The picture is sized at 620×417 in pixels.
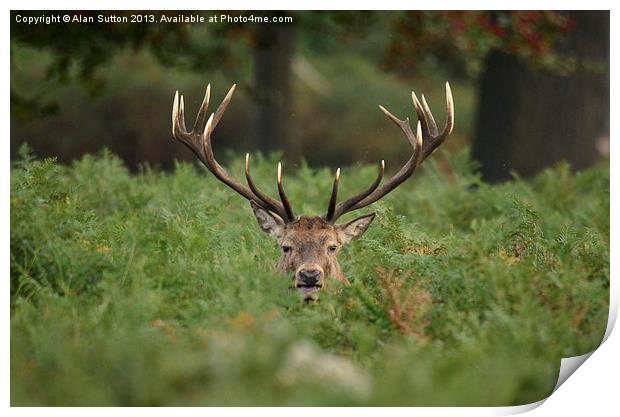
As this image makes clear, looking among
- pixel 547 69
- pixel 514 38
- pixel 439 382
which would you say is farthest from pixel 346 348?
pixel 547 69

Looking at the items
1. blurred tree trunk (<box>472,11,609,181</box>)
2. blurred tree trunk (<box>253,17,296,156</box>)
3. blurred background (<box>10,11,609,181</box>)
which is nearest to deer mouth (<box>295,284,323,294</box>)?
blurred background (<box>10,11,609,181</box>)

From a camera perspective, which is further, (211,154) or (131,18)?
(131,18)

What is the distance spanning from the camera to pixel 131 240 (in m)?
7.20

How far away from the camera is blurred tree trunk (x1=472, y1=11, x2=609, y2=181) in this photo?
537 inches

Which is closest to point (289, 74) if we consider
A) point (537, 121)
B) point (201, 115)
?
point (537, 121)

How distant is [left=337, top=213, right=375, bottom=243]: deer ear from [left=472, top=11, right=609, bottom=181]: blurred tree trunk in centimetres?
571

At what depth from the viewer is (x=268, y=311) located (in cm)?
637

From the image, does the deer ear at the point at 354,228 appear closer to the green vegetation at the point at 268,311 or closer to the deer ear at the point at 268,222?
the green vegetation at the point at 268,311

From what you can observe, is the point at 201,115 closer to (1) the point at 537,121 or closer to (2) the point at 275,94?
(1) the point at 537,121

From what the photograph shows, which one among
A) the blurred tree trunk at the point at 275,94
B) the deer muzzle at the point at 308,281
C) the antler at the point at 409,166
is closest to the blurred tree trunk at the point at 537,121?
the blurred tree trunk at the point at 275,94

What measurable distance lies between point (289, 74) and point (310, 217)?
9212 mm

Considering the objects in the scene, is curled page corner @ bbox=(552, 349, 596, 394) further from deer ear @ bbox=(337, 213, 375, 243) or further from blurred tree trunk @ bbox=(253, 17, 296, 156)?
blurred tree trunk @ bbox=(253, 17, 296, 156)
